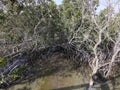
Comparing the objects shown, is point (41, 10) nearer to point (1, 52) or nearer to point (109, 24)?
point (1, 52)

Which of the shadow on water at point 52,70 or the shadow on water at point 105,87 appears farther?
the shadow on water at point 52,70

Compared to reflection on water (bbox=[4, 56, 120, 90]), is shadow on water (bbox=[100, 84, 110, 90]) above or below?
below

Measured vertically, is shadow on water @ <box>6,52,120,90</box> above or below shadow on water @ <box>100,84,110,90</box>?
above

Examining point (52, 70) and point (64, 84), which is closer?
point (64, 84)

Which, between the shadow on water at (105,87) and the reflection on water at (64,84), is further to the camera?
the reflection on water at (64,84)

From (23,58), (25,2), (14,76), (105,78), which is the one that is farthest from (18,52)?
(105,78)

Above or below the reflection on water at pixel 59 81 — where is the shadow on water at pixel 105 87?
below

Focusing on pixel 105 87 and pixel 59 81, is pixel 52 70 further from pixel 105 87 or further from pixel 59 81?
pixel 105 87

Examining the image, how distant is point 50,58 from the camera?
38.2 ft

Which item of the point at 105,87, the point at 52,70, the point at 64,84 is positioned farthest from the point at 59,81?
the point at 105,87

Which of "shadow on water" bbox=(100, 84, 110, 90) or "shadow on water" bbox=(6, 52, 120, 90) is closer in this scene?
"shadow on water" bbox=(100, 84, 110, 90)

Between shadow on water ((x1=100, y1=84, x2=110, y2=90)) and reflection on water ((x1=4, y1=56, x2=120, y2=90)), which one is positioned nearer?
shadow on water ((x1=100, y1=84, x2=110, y2=90))

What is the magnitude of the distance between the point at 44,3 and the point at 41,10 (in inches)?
12.6

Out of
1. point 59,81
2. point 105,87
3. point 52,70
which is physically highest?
point 52,70
